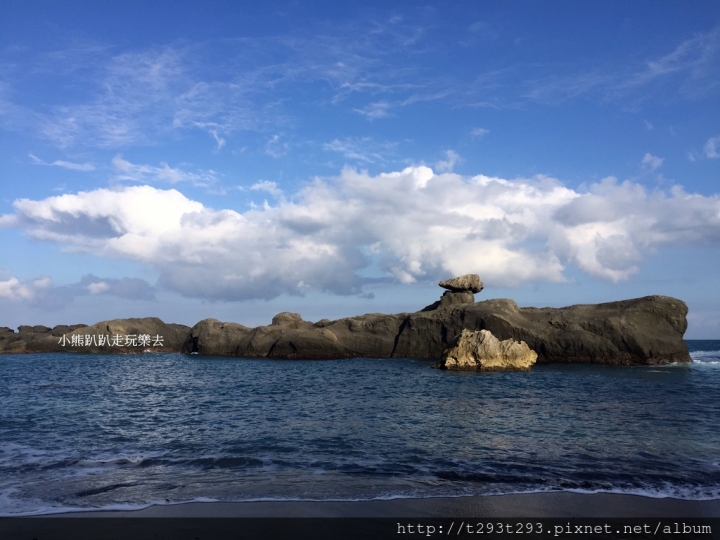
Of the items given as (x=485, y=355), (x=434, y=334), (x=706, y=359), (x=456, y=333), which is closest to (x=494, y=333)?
(x=456, y=333)

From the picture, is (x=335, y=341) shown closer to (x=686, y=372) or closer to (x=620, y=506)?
(x=686, y=372)

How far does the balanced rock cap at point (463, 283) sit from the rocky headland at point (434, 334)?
0.41 ft

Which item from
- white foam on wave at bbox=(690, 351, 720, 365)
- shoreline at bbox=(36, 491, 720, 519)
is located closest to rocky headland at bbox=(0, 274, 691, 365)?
white foam on wave at bbox=(690, 351, 720, 365)

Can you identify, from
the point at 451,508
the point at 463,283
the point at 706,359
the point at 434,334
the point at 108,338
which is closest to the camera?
the point at 451,508

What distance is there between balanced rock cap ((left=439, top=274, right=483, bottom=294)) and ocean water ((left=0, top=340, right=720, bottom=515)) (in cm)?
3441

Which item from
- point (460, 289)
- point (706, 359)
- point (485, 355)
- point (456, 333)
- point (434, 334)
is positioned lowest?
point (706, 359)

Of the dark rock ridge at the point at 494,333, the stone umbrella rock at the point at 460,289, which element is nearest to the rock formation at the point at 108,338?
the dark rock ridge at the point at 494,333

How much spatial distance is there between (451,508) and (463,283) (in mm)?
57886

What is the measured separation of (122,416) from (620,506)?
19448 millimetres

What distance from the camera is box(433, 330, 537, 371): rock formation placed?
43812mm

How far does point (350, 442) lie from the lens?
17078mm

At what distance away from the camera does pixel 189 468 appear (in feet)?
46.4

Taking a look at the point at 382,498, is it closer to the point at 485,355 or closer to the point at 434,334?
the point at 485,355
